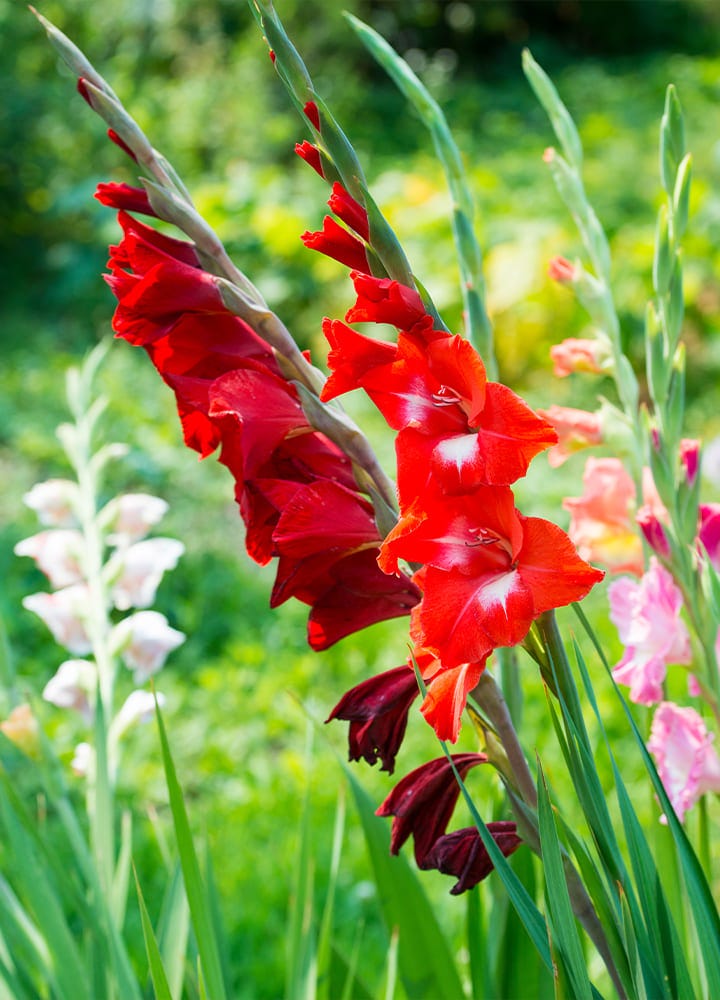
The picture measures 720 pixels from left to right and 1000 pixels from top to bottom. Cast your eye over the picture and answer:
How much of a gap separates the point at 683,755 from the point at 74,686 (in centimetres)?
54

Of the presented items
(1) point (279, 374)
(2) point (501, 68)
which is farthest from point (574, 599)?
(2) point (501, 68)

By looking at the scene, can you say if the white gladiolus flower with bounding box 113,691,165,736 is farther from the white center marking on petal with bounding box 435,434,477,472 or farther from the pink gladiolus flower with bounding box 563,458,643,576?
the white center marking on petal with bounding box 435,434,477,472

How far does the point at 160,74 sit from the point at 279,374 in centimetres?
791

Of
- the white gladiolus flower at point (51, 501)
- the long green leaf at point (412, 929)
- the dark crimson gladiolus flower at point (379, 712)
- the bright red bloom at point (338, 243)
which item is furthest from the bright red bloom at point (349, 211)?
the white gladiolus flower at point (51, 501)

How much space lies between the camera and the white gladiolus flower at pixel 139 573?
90 cm

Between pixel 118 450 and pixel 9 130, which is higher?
pixel 9 130

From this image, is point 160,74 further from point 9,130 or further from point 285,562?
point 285,562

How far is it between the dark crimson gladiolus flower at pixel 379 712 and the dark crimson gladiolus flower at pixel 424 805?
0.02m

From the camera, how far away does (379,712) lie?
46 cm

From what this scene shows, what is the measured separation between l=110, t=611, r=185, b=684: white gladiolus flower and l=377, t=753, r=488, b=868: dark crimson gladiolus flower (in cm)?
42

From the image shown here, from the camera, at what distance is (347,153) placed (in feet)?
→ 1.27

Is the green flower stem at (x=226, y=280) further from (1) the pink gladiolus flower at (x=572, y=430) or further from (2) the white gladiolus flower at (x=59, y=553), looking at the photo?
(2) the white gladiolus flower at (x=59, y=553)

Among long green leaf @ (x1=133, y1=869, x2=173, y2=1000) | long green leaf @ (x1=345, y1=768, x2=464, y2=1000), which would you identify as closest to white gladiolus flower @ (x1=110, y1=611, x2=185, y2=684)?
long green leaf @ (x1=345, y1=768, x2=464, y2=1000)

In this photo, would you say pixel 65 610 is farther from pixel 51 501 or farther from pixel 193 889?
pixel 193 889
